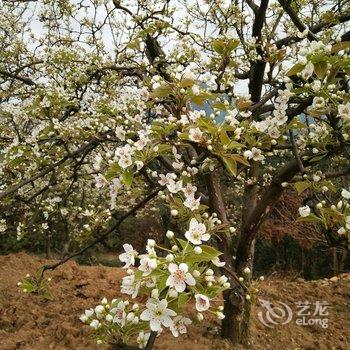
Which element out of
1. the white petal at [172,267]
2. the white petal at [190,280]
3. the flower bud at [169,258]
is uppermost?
the flower bud at [169,258]

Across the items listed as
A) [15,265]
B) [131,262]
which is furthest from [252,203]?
[15,265]

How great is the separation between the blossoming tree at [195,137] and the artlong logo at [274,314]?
0.69 m

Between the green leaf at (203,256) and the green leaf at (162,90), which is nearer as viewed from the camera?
the green leaf at (203,256)

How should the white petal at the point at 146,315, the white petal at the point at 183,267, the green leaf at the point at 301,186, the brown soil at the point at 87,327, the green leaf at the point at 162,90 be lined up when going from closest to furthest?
the white petal at the point at 183,267
the white petal at the point at 146,315
the green leaf at the point at 162,90
the green leaf at the point at 301,186
the brown soil at the point at 87,327

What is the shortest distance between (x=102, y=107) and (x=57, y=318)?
256 centimetres

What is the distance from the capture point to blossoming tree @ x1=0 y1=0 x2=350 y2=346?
5.98 feet

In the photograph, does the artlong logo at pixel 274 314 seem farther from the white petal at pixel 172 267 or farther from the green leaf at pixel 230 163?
the white petal at pixel 172 267

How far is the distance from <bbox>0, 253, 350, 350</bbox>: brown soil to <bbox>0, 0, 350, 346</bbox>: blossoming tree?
1.66ft

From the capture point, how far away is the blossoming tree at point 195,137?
182 centimetres

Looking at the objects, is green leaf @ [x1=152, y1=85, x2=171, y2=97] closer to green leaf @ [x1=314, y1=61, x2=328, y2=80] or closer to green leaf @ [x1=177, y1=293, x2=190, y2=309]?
green leaf @ [x1=314, y1=61, x2=328, y2=80]

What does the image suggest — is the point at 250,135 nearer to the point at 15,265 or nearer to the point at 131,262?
the point at 131,262

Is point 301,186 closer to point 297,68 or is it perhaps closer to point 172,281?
point 297,68

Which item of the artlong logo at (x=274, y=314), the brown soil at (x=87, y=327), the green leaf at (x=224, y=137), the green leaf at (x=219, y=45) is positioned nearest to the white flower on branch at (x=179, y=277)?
the green leaf at (x=224, y=137)

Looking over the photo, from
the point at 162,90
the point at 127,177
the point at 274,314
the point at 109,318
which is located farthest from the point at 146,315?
the point at 274,314
